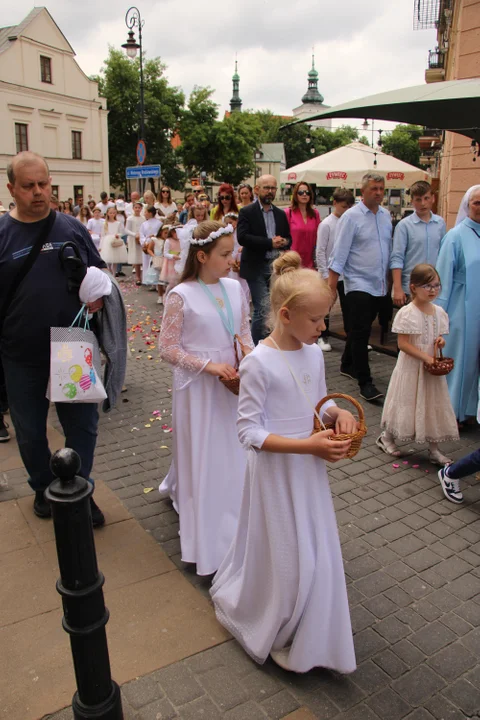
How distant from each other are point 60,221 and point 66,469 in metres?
1.99

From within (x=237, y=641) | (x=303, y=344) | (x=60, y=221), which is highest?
(x=60, y=221)

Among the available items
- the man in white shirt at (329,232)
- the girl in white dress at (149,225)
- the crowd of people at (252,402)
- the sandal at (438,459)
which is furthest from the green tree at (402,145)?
the sandal at (438,459)

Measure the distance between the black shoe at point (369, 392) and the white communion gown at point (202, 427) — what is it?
10.1ft

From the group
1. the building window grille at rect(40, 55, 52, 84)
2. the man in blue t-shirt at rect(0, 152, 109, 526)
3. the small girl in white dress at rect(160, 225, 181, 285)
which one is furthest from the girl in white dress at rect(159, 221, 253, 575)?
the building window grille at rect(40, 55, 52, 84)

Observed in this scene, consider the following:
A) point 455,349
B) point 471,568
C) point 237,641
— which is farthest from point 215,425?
point 455,349

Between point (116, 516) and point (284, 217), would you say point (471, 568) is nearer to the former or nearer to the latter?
point (116, 516)

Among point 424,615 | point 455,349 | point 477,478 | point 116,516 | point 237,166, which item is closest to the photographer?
point 424,615

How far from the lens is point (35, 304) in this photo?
3445 mm

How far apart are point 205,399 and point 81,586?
1569 millimetres

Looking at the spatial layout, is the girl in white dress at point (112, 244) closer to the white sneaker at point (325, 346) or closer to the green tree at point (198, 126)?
the white sneaker at point (325, 346)

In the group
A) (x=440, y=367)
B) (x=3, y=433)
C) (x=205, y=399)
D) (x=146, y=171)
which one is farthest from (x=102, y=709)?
(x=146, y=171)

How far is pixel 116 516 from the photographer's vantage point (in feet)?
13.5

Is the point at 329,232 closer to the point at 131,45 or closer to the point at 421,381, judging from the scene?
the point at 421,381

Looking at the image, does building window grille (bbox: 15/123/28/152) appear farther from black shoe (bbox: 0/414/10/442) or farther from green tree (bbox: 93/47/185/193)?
black shoe (bbox: 0/414/10/442)
